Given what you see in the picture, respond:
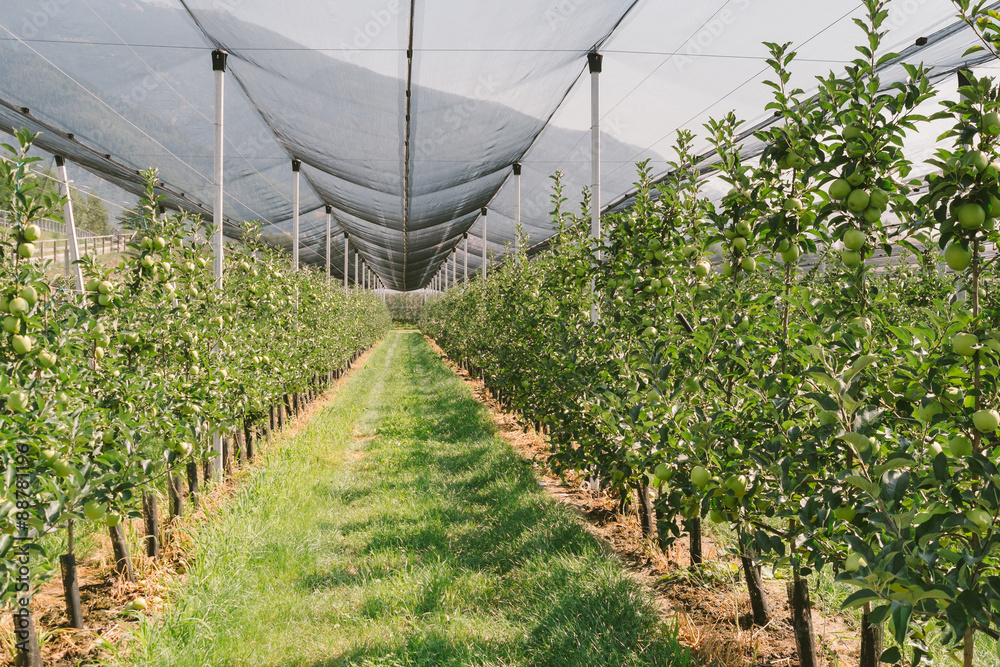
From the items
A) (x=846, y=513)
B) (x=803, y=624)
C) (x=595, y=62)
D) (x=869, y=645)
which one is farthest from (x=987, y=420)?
(x=595, y=62)

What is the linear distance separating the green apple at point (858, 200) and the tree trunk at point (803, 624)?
1.39 meters

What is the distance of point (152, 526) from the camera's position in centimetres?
327

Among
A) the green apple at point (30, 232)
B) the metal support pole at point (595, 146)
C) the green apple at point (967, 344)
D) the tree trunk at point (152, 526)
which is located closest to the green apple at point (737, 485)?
the green apple at point (967, 344)

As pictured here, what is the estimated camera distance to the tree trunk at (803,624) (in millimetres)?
1992

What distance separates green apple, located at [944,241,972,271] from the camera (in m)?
1.13

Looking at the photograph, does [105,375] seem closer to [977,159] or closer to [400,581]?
[400,581]

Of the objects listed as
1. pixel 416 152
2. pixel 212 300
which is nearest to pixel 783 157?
pixel 212 300

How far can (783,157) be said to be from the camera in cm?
158

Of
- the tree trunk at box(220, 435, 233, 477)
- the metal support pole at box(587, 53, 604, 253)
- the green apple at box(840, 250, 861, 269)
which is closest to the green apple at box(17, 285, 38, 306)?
the green apple at box(840, 250, 861, 269)

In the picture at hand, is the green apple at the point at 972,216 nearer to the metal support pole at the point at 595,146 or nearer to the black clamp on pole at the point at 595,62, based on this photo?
the metal support pole at the point at 595,146

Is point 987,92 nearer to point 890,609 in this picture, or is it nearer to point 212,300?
point 890,609

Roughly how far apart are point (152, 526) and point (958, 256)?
4019 millimetres

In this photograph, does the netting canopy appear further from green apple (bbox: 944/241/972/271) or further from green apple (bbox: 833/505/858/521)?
green apple (bbox: 833/505/858/521)

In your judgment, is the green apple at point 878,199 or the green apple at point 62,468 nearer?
the green apple at point 878,199
